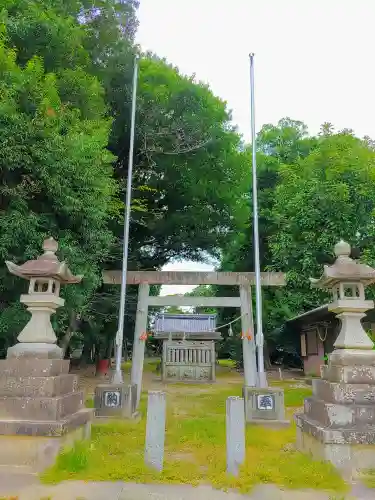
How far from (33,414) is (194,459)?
8.46 ft

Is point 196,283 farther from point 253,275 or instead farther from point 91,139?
point 91,139

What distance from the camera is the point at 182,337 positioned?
75.4ft

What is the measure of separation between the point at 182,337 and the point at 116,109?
44.6ft

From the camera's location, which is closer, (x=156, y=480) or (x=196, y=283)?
(x=156, y=480)

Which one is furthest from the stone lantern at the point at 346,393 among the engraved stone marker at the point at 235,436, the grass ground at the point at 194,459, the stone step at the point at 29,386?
the stone step at the point at 29,386

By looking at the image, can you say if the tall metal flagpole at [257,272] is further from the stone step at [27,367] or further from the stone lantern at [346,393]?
the stone step at [27,367]

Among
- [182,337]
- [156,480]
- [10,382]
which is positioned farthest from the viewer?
[182,337]

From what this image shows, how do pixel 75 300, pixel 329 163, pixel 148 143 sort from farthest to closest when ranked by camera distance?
pixel 148 143, pixel 329 163, pixel 75 300

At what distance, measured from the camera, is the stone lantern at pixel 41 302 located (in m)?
6.16

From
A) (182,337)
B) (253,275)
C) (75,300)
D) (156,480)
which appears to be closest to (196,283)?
(253,275)

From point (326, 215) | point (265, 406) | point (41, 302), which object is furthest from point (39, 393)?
point (326, 215)

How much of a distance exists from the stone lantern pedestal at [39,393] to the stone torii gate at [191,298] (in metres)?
4.45

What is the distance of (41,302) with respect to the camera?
649cm

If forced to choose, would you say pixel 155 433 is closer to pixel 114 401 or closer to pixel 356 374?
pixel 356 374
